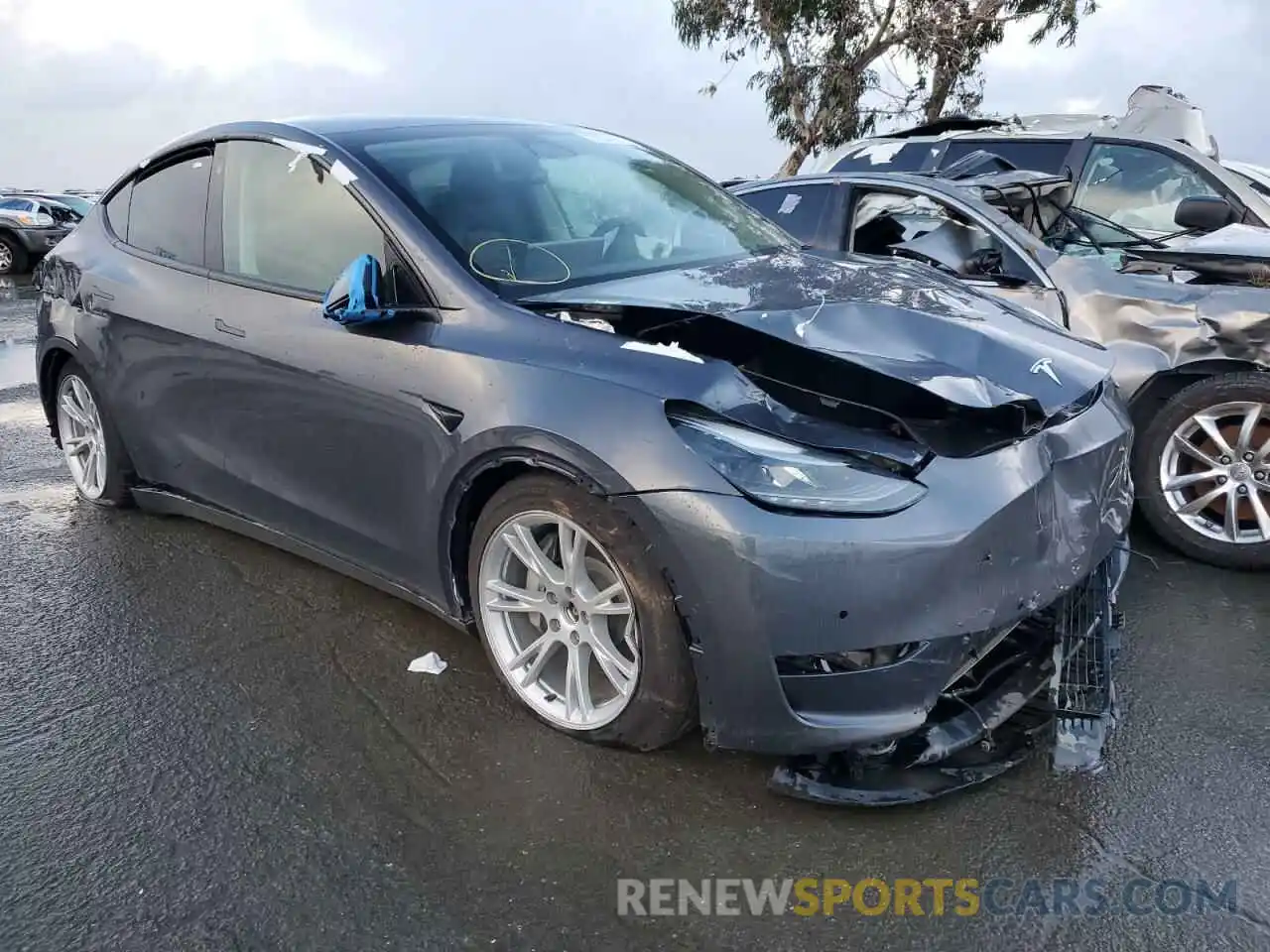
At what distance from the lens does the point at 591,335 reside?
107 inches

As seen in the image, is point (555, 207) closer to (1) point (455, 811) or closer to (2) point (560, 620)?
(2) point (560, 620)

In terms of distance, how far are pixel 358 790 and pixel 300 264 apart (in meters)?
1.73

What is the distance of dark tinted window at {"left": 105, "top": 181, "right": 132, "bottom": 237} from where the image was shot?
442 centimetres

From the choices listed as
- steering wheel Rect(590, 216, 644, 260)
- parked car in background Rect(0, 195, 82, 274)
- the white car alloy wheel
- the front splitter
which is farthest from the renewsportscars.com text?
parked car in background Rect(0, 195, 82, 274)

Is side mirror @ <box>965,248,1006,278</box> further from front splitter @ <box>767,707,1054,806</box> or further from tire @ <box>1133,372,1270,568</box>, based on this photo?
front splitter @ <box>767,707,1054,806</box>

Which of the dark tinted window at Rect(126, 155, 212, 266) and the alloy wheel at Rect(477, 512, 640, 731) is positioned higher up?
the dark tinted window at Rect(126, 155, 212, 266)

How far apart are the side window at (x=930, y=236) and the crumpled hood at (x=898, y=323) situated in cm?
110

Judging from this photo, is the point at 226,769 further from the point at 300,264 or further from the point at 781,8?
the point at 781,8

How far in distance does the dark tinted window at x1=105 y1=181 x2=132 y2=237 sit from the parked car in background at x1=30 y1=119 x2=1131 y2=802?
0.62 m

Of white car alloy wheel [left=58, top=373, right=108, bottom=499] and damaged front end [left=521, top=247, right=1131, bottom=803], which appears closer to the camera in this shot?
damaged front end [left=521, top=247, right=1131, bottom=803]

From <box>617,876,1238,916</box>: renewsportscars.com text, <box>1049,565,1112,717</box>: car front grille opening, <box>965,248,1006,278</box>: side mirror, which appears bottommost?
<box>617,876,1238,916</box>: renewsportscars.com text

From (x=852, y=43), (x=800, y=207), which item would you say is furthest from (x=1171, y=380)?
(x=852, y=43)

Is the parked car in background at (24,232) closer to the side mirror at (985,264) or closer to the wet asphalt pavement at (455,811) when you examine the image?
the wet asphalt pavement at (455,811)

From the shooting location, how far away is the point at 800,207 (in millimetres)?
5539
